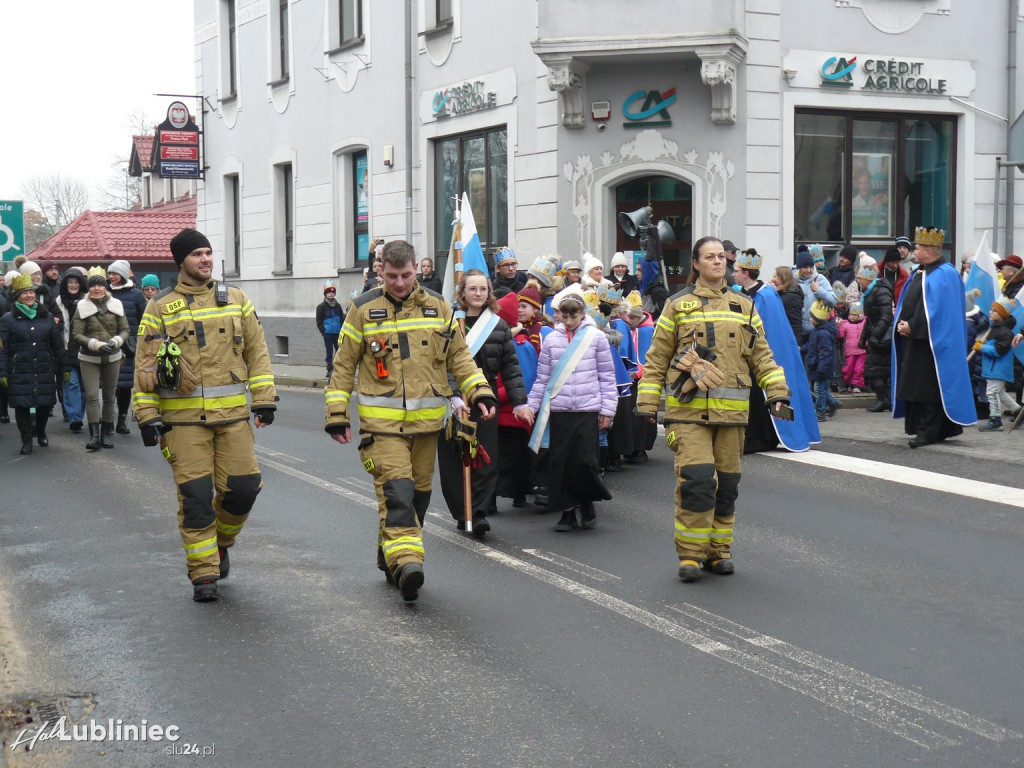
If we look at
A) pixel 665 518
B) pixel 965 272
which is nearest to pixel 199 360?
pixel 665 518

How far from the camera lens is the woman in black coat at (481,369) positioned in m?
8.43

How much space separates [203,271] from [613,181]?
12912 mm

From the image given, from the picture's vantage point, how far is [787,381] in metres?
12.1

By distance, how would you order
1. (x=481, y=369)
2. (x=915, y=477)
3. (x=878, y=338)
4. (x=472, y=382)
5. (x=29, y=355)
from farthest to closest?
(x=878, y=338) < (x=29, y=355) < (x=915, y=477) < (x=481, y=369) < (x=472, y=382)

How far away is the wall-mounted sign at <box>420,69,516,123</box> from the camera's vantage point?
20828 mm

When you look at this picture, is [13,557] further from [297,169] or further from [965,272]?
[297,169]

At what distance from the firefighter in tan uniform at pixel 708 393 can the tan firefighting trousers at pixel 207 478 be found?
7.43 feet

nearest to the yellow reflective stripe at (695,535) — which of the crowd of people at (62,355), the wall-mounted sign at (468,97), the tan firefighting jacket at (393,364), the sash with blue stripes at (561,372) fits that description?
the tan firefighting jacket at (393,364)

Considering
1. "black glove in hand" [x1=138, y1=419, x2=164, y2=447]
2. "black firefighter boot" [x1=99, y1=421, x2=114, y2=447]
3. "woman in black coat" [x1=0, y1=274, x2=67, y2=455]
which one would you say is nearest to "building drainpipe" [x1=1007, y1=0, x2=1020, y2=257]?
"black firefighter boot" [x1=99, y1=421, x2=114, y2=447]

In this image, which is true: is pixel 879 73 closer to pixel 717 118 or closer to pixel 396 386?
pixel 717 118

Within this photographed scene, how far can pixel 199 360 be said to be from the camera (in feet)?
22.4

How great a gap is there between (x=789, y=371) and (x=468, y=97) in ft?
36.4

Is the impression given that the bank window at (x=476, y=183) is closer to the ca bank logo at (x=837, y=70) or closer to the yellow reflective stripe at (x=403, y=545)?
the ca bank logo at (x=837, y=70)

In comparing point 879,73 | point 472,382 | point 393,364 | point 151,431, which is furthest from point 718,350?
point 879,73
